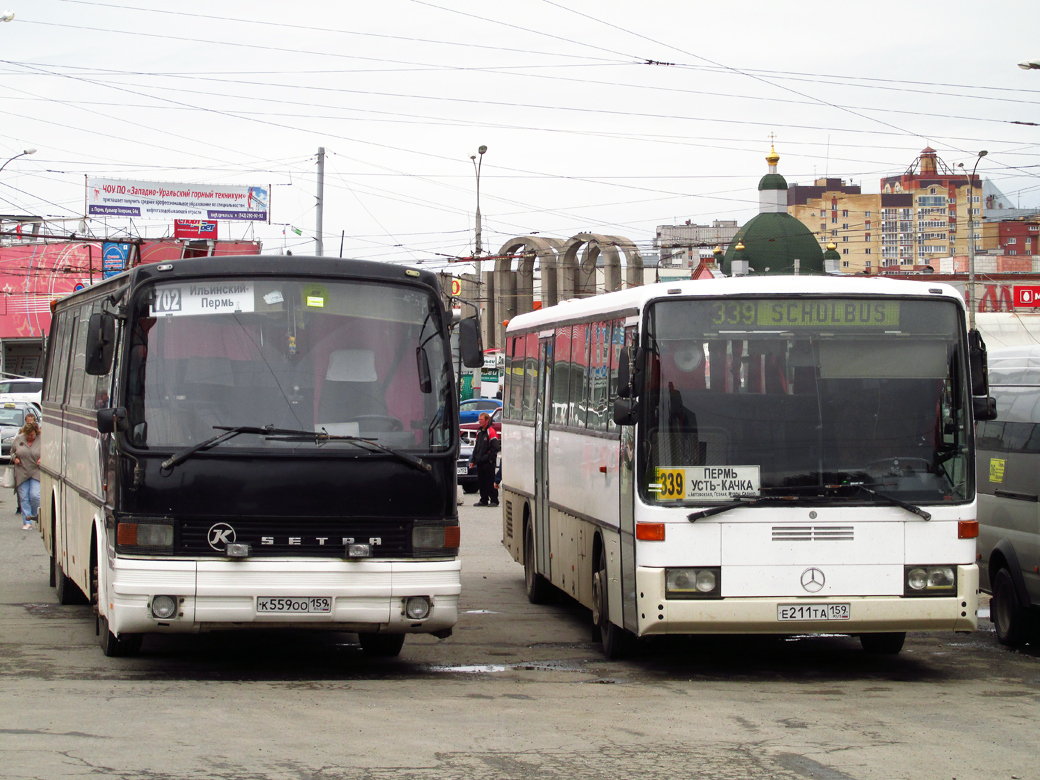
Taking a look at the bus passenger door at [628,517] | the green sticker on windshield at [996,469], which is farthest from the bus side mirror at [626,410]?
the green sticker on windshield at [996,469]

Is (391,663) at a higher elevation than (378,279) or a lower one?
lower

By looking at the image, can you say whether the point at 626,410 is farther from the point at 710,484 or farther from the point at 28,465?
the point at 28,465

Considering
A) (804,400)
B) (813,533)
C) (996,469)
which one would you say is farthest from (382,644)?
(996,469)

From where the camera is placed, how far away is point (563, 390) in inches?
511

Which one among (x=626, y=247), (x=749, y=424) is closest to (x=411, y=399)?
(x=749, y=424)

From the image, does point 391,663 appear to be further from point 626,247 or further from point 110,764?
point 626,247

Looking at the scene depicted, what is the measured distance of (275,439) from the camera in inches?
361

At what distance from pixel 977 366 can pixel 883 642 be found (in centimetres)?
257

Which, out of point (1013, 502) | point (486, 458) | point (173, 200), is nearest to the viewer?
point (1013, 502)

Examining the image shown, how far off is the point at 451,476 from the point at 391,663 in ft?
6.53

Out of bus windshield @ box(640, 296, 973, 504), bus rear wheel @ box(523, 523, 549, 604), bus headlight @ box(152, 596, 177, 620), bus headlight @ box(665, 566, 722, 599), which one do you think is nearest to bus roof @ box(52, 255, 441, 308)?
bus windshield @ box(640, 296, 973, 504)

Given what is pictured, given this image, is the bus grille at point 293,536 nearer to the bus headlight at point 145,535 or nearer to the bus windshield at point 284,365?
the bus headlight at point 145,535

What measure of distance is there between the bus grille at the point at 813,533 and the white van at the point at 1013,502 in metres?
2.28

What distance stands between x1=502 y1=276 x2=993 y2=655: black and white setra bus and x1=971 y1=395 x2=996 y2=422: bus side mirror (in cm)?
1
